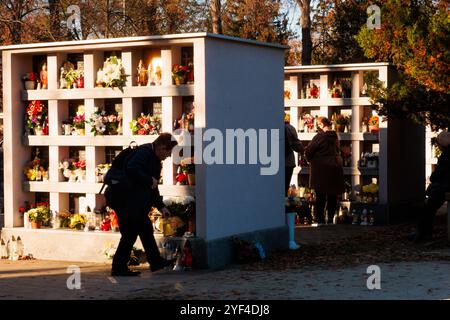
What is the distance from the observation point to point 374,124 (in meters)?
18.3

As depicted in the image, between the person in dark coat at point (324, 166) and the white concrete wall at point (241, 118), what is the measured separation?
3.59m

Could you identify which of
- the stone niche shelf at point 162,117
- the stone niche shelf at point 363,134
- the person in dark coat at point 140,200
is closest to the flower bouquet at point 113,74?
the stone niche shelf at point 162,117

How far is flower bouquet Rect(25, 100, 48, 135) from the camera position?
14.1 metres

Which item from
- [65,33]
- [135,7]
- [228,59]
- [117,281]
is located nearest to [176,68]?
[228,59]

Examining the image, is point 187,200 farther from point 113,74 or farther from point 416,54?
point 416,54

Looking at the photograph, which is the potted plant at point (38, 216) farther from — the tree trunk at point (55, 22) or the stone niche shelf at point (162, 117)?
the tree trunk at point (55, 22)

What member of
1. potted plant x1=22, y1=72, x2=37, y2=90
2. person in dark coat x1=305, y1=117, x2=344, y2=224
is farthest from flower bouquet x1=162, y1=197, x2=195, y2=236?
person in dark coat x1=305, y1=117, x2=344, y2=224

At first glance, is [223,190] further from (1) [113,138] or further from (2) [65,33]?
(2) [65,33]

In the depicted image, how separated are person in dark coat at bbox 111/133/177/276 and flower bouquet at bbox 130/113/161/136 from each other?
1371 millimetres

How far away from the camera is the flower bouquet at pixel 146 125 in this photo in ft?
43.6

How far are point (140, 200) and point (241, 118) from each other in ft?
7.01

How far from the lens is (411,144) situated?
19391 millimetres

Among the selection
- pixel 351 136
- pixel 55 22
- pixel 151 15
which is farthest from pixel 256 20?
pixel 351 136

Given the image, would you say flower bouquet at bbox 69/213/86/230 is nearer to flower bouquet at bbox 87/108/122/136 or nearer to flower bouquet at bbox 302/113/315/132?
flower bouquet at bbox 87/108/122/136
